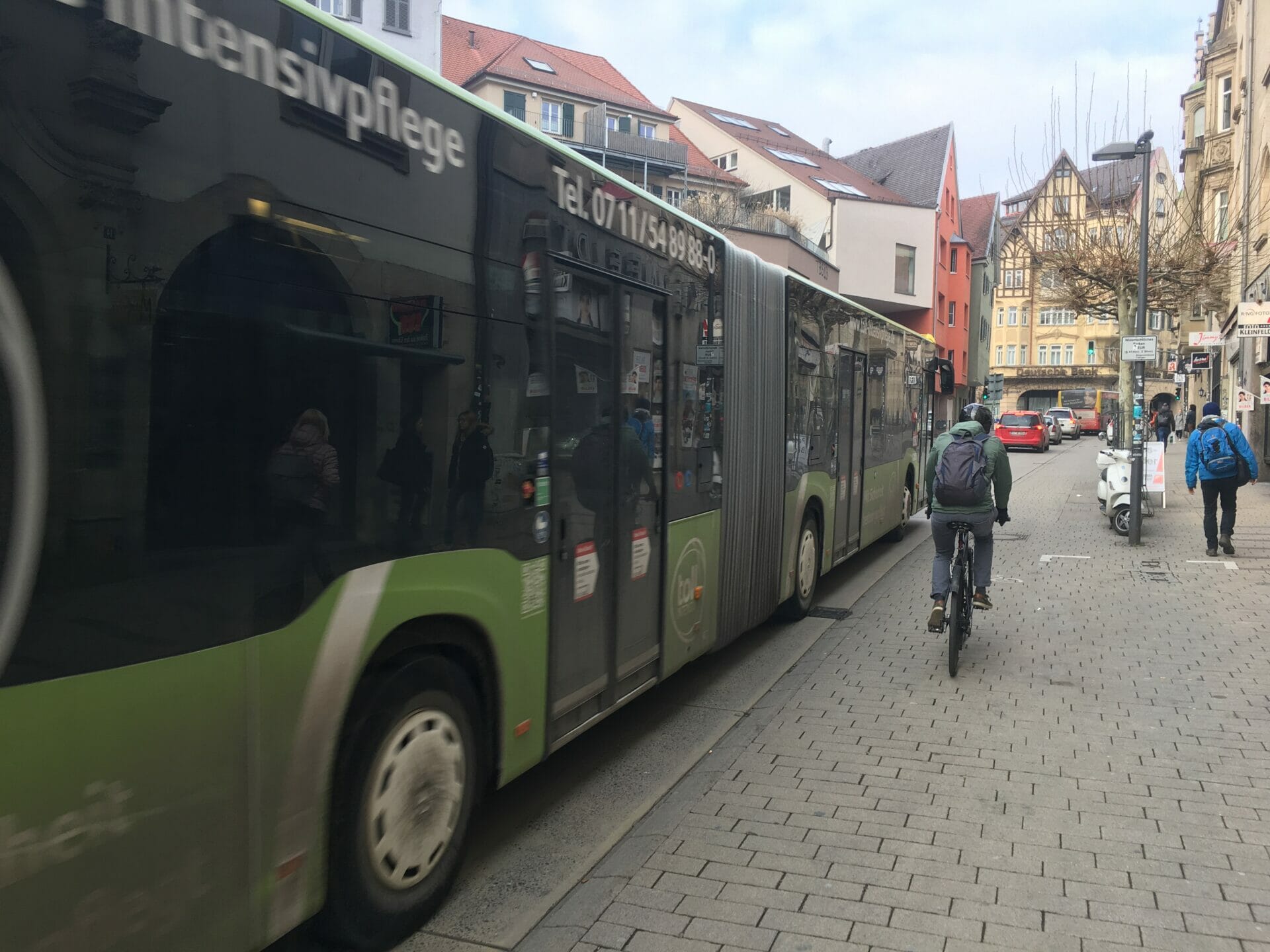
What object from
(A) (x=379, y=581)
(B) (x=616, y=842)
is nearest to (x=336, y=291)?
(A) (x=379, y=581)

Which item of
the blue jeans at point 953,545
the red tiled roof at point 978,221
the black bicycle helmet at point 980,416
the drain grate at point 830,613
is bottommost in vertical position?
the drain grate at point 830,613

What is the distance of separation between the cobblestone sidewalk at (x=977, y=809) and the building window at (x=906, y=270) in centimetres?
4021

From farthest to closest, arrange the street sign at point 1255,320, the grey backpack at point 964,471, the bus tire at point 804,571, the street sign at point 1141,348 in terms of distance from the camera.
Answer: the street sign at point 1255,320 → the street sign at point 1141,348 → the bus tire at point 804,571 → the grey backpack at point 964,471

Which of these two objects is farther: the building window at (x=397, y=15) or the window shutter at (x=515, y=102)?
the window shutter at (x=515, y=102)

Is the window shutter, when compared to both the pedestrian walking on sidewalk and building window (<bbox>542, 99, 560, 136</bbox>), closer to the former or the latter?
building window (<bbox>542, 99, 560, 136</bbox>)

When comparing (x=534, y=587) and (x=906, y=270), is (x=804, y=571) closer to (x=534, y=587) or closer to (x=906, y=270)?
(x=534, y=587)

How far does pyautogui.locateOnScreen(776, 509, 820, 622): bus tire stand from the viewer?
8.46 meters

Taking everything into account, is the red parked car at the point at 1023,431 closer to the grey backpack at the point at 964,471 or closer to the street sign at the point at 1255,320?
the street sign at the point at 1255,320

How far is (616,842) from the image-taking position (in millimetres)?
4258

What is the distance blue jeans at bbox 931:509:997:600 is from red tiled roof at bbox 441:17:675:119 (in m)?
44.5

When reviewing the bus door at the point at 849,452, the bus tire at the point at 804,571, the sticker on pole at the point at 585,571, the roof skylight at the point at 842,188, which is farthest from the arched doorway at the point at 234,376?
the roof skylight at the point at 842,188

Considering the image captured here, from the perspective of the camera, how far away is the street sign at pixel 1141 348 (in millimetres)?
14398

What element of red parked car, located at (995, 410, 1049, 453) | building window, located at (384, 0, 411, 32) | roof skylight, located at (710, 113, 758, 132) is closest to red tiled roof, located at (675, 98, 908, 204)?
roof skylight, located at (710, 113, 758, 132)

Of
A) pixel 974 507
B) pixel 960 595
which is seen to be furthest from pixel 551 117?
pixel 960 595
